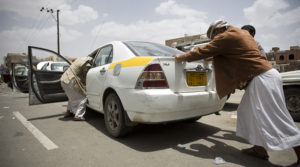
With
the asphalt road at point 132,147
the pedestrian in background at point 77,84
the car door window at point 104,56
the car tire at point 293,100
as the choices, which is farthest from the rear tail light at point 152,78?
the car tire at point 293,100

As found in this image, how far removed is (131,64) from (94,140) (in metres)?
1.36

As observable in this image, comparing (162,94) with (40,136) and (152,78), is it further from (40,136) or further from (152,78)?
(40,136)

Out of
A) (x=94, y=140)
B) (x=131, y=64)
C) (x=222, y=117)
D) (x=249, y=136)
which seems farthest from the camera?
(x=222, y=117)

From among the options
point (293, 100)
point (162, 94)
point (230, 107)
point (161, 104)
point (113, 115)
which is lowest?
point (230, 107)

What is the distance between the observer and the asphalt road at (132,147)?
86.0 inches

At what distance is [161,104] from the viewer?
2.23 m

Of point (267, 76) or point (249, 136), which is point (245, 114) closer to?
point (249, 136)

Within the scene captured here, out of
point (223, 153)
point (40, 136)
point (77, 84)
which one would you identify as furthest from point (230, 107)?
point (40, 136)

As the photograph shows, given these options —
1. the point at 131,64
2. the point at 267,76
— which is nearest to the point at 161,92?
the point at 131,64

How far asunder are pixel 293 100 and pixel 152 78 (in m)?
3.01

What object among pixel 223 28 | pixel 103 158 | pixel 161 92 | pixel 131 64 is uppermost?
pixel 223 28

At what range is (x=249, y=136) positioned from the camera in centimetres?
216

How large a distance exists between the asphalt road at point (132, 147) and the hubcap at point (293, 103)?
1.07m

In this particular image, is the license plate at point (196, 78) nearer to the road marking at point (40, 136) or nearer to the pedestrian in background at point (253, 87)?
the pedestrian in background at point (253, 87)
